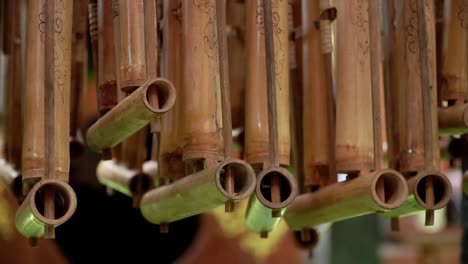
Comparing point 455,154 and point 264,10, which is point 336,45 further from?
point 455,154

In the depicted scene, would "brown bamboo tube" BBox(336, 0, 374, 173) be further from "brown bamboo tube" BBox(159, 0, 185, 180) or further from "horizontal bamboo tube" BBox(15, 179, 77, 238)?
"horizontal bamboo tube" BBox(15, 179, 77, 238)

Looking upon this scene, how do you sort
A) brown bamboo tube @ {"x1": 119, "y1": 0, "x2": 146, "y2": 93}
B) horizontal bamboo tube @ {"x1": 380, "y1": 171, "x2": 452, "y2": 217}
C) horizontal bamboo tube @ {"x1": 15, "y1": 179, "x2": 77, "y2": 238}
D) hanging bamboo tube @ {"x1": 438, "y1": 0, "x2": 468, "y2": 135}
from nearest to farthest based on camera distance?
horizontal bamboo tube @ {"x1": 15, "y1": 179, "x2": 77, "y2": 238} → brown bamboo tube @ {"x1": 119, "y1": 0, "x2": 146, "y2": 93} → horizontal bamboo tube @ {"x1": 380, "y1": 171, "x2": 452, "y2": 217} → hanging bamboo tube @ {"x1": 438, "y1": 0, "x2": 468, "y2": 135}

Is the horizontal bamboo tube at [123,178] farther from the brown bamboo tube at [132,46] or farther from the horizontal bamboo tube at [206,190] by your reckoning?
the brown bamboo tube at [132,46]

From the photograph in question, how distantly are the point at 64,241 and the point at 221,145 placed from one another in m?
1.61

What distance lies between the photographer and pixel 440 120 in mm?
2164

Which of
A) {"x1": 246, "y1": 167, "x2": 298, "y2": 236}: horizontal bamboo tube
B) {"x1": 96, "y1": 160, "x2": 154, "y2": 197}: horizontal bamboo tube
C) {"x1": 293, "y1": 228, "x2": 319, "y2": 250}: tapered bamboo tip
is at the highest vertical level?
{"x1": 246, "y1": 167, "x2": 298, "y2": 236}: horizontal bamboo tube

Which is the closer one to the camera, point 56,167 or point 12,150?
point 56,167

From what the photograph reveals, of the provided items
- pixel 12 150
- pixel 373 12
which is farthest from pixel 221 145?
pixel 12 150

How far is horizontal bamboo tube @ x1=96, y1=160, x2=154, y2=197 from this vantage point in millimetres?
2500

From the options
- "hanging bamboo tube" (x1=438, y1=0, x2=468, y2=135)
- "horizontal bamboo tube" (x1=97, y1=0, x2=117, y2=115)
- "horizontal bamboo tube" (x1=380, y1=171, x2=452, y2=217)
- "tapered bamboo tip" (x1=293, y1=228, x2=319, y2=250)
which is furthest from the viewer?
"tapered bamboo tip" (x1=293, y1=228, x2=319, y2=250)

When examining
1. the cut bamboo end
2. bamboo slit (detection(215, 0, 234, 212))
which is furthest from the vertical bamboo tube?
the cut bamboo end

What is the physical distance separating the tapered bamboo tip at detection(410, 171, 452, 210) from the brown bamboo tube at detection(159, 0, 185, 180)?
0.53 metres

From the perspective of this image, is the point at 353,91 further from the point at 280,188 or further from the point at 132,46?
the point at 132,46

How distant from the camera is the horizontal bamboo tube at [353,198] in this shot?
1.83 m
